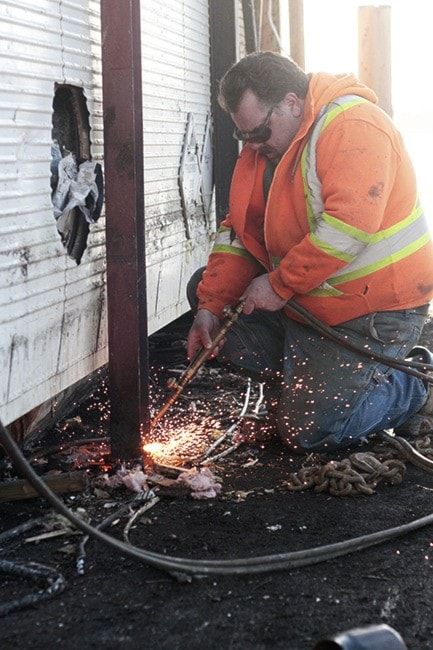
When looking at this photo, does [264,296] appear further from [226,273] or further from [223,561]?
[223,561]

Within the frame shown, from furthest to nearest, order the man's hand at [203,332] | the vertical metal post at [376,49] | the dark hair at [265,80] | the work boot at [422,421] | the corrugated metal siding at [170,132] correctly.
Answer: the vertical metal post at [376,49], the corrugated metal siding at [170,132], the work boot at [422,421], the man's hand at [203,332], the dark hair at [265,80]

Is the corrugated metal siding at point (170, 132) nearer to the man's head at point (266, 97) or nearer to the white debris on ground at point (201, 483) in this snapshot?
the man's head at point (266, 97)

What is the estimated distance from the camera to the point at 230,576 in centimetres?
331

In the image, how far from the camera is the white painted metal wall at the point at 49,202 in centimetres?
382

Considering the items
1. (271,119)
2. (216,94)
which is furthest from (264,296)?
(216,94)

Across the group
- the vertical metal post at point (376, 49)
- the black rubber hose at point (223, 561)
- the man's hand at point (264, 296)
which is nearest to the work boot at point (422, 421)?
the man's hand at point (264, 296)

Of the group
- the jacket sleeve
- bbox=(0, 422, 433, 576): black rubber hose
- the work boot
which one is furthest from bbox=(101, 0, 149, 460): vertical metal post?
the work boot

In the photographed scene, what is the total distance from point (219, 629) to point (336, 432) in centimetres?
195

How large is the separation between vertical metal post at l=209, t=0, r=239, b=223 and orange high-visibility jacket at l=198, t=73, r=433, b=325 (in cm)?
237

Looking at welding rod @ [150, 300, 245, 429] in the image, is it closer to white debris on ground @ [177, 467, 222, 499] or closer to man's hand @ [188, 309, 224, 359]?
man's hand @ [188, 309, 224, 359]

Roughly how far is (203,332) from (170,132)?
179 cm

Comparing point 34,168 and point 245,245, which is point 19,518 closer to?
point 34,168

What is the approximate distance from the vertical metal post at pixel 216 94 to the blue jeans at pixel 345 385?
2604 mm

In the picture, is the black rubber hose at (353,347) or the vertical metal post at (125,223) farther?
the black rubber hose at (353,347)
